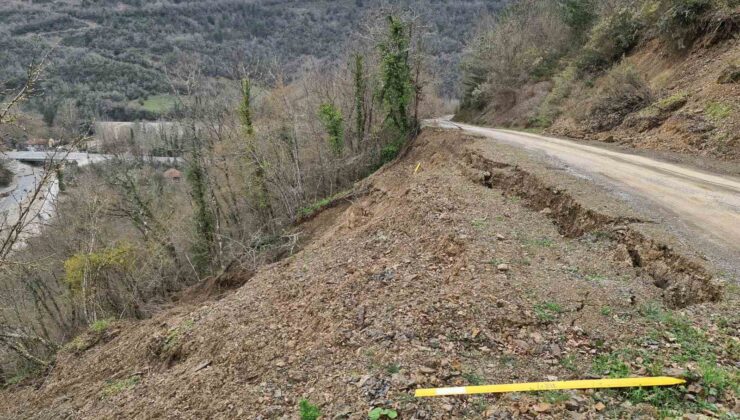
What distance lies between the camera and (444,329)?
4938mm

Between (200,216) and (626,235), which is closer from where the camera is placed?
(626,235)

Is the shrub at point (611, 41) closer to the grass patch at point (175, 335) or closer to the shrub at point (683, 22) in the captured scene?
the shrub at point (683, 22)

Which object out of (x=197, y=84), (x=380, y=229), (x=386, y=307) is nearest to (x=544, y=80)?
(x=197, y=84)

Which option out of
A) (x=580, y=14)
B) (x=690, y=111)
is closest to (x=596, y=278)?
(x=690, y=111)

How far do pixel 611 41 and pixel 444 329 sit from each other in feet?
69.5

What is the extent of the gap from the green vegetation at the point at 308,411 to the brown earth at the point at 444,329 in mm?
158

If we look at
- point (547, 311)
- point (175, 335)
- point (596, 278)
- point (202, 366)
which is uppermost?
point (596, 278)

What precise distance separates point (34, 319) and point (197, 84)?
14.2 metres

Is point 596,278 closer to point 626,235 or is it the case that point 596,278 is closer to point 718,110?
point 626,235

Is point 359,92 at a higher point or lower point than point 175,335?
higher

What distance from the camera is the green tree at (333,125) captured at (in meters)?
21.6

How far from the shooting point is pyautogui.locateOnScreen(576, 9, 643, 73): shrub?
19680mm

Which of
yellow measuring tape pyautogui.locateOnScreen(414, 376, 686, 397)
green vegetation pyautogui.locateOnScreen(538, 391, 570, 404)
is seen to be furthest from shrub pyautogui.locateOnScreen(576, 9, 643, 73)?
green vegetation pyautogui.locateOnScreen(538, 391, 570, 404)

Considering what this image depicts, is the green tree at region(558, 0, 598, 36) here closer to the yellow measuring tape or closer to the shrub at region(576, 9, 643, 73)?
the shrub at region(576, 9, 643, 73)
